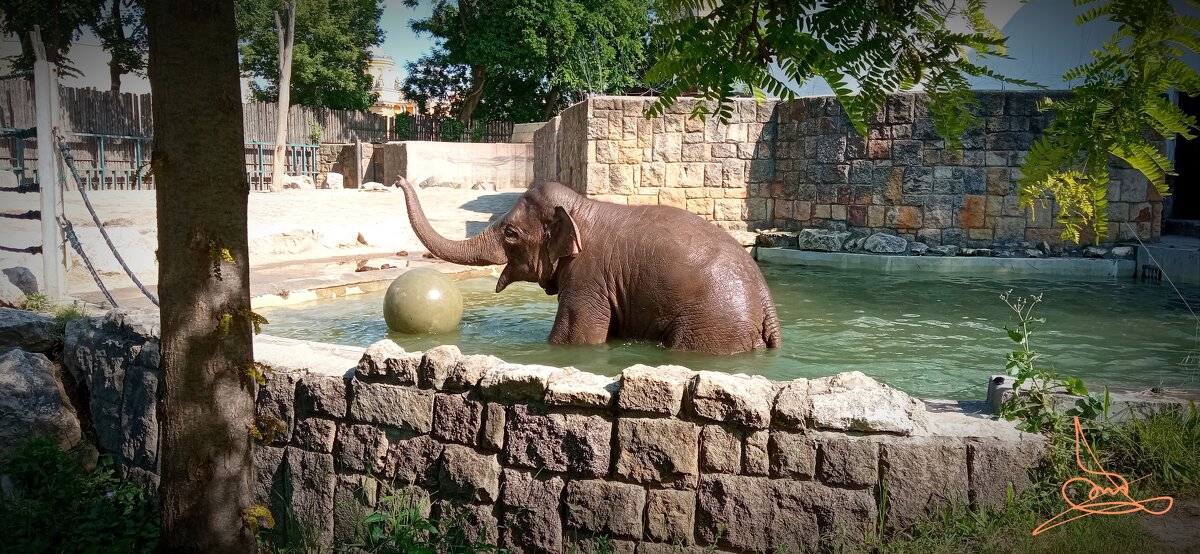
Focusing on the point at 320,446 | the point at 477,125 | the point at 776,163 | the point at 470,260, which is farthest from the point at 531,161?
the point at 320,446

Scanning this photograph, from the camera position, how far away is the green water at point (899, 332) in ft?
21.4

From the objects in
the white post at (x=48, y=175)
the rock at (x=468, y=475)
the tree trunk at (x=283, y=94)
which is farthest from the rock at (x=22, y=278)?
the tree trunk at (x=283, y=94)

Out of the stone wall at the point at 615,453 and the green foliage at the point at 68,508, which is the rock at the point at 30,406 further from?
the stone wall at the point at 615,453

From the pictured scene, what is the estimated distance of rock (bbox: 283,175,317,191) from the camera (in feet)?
84.4

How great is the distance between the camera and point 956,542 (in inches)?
137

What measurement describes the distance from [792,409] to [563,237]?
3562mm

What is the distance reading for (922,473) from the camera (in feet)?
12.0

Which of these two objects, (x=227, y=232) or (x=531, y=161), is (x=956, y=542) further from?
(x=531, y=161)

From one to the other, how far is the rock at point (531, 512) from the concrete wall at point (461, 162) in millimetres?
22780

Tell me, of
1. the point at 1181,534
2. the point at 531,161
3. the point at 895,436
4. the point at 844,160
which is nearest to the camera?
the point at 1181,534

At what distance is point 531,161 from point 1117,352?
23.3 meters

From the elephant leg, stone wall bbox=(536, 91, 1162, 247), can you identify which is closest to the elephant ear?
the elephant leg

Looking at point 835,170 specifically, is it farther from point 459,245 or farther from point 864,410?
point 864,410

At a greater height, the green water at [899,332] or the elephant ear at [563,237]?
the elephant ear at [563,237]
